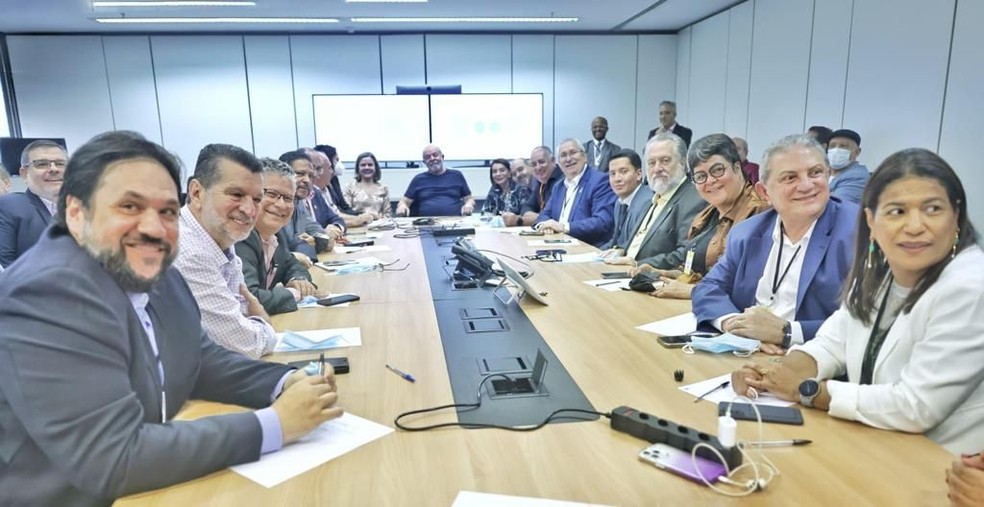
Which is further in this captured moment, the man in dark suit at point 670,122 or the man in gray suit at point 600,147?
the man in gray suit at point 600,147

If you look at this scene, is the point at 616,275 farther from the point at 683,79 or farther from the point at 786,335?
the point at 683,79

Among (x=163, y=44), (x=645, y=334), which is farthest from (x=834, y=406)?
(x=163, y=44)

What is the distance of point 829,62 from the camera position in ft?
17.9

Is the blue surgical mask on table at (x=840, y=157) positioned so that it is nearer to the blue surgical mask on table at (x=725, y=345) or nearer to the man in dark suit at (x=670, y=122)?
the man in dark suit at (x=670, y=122)

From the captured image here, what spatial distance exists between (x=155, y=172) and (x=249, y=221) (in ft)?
2.88

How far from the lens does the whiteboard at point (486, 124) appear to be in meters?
8.43

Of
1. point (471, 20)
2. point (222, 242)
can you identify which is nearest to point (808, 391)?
point (222, 242)

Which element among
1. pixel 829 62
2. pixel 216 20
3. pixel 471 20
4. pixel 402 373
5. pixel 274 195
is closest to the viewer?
pixel 402 373

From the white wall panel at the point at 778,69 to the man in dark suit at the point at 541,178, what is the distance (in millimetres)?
2403

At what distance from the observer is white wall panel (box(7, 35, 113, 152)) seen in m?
7.94

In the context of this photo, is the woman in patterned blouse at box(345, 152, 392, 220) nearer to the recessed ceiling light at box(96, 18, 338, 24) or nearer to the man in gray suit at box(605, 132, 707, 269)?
the recessed ceiling light at box(96, 18, 338, 24)

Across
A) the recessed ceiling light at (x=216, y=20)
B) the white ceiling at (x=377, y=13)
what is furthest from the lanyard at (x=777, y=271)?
the recessed ceiling light at (x=216, y=20)

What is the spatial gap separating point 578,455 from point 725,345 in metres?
0.84

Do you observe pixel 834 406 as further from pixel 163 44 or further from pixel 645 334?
pixel 163 44
